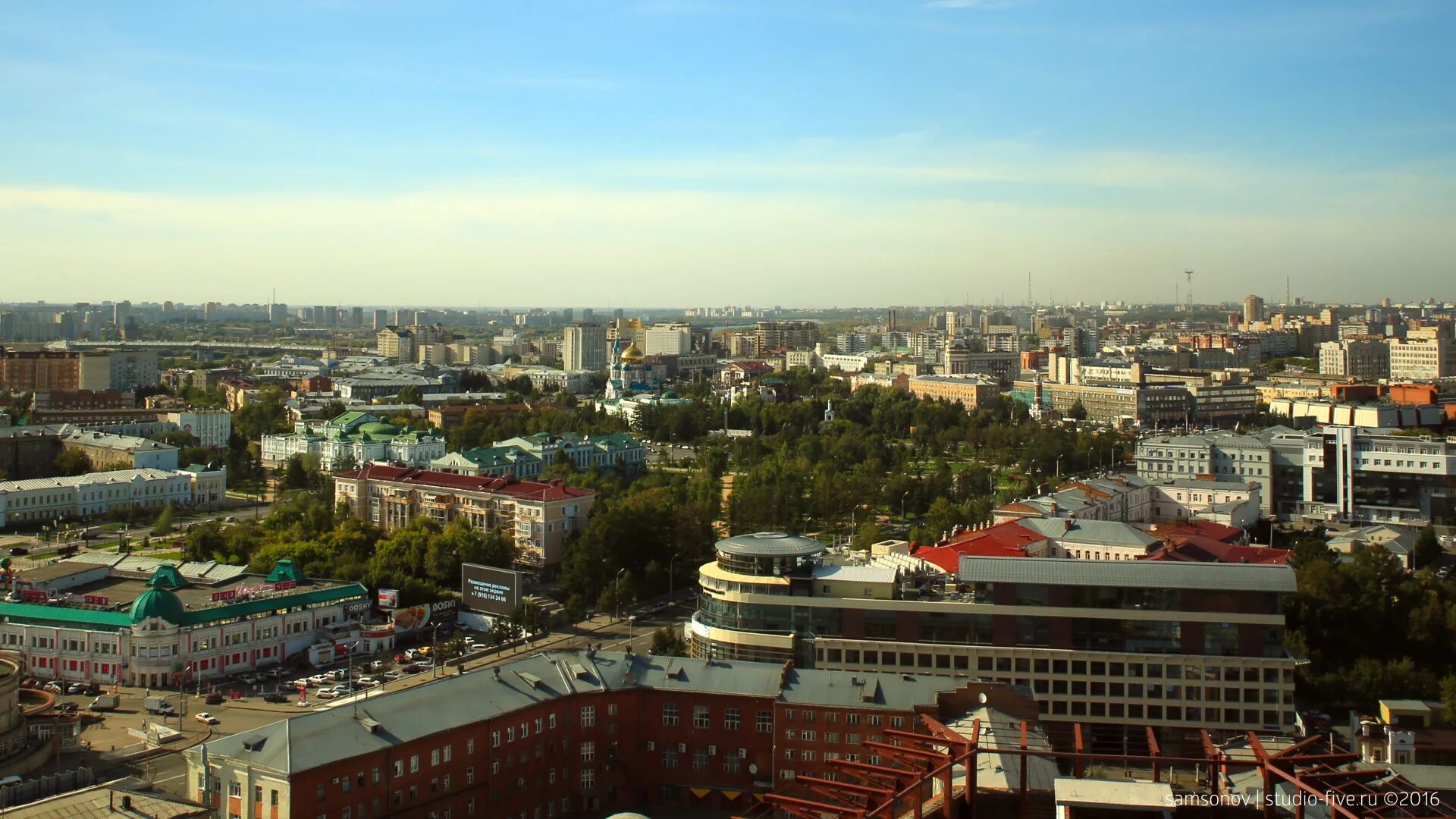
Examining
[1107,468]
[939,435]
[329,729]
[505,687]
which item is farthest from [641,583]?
[939,435]

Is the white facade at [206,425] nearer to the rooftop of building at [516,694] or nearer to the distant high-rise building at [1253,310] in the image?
the rooftop of building at [516,694]

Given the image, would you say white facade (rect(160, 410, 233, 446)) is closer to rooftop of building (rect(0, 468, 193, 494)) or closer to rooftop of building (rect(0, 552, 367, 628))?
rooftop of building (rect(0, 468, 193, 494))

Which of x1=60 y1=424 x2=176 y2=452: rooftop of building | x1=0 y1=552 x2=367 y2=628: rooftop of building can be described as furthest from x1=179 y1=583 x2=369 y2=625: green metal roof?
x1=60 y1=424 x2=176 y2=452: rooftop of building

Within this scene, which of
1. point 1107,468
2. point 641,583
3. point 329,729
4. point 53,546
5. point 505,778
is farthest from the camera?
point 1107,468

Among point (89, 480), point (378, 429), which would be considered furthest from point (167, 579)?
point (378, 429)

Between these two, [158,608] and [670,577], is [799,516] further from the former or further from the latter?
[158,608]

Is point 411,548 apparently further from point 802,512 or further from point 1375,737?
point 1375,737

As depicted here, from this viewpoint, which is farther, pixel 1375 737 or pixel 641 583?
pixel 641 583
